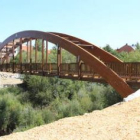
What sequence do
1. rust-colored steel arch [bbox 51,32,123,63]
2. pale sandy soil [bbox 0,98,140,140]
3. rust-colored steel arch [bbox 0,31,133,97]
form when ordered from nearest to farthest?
pale sandy soil [bbox 0,98,140,140]
rust-colored steel arch [bbox 0,31,133,97]
rust-colored steel arch [bbox 51,32,123,63]

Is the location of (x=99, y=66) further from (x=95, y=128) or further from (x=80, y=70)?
(x=95, y=128)

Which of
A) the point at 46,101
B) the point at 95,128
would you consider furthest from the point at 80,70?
the point at 46,101

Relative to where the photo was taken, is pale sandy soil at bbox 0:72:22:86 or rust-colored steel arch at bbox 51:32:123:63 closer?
rust-colored steel arch at bbox 51:32:123:63

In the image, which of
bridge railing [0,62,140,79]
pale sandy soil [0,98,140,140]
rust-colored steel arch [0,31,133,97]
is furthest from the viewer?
rust-colored steel arch [0,31,133,97]

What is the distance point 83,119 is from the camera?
300 inches

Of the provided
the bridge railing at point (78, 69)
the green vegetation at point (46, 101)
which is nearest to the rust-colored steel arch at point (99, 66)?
the bridge railing at point (78, 69)

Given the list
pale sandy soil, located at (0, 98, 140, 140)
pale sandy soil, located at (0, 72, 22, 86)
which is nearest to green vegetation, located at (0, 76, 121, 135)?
pale sandy soil, located at (0, 72, 22, 86)

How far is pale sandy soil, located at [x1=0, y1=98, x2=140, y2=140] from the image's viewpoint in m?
6.09

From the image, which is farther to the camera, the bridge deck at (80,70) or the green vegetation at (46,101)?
the green vegetation at (46,101)

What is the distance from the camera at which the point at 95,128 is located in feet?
21.8

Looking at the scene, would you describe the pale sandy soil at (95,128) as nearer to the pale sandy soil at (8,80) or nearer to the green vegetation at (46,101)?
the green vegetation at (46,101)

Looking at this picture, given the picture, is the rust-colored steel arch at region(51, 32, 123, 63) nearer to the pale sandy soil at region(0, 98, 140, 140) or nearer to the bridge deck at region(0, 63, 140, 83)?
the bridge deck at region(0, 63, 140, 83)

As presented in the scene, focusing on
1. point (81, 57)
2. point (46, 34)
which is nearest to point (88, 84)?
point (46, 34)

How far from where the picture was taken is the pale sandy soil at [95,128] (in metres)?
6.09
